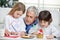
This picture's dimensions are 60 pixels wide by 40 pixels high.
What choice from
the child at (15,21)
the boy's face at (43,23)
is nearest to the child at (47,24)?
the boy's face at (43,23)

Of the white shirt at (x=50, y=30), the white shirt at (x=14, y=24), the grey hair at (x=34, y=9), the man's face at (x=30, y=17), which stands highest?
the grey hair at (x=34, y=9)

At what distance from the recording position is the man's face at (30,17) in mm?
1357

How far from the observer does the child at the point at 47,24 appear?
4.45 ft

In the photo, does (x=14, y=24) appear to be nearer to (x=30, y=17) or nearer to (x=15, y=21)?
(x=15, y=21)

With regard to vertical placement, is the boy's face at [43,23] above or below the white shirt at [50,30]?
above

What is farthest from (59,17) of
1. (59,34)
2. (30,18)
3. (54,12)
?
(30,18)

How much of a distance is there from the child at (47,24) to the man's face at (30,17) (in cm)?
6

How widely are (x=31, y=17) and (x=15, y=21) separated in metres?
0.16

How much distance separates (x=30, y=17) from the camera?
4.49ft

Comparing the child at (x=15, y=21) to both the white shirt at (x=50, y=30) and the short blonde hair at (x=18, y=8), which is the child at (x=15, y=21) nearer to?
the short blonde hair at (x=18, y=8)

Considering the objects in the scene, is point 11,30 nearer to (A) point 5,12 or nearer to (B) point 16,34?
(B) point 16,34

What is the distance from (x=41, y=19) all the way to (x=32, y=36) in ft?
0.62

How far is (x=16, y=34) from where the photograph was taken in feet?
4.45

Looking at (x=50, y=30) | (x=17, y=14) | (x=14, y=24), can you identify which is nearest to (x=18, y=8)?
(x=17, y=14)
